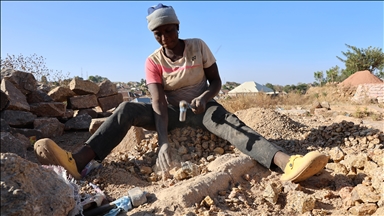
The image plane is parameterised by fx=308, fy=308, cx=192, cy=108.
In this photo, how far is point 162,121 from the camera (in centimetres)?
270

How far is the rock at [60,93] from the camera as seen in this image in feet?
19.2

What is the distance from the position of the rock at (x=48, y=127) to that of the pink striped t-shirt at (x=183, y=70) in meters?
2.64

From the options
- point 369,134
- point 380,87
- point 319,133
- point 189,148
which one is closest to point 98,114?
point 189,148

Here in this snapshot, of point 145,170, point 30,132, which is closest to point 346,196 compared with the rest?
point 145,170

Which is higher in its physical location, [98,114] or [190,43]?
[190,43]

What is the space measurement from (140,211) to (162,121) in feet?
3.57

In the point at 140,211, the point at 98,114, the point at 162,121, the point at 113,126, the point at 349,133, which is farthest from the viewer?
the point at 98,114

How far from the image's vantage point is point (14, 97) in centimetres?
473

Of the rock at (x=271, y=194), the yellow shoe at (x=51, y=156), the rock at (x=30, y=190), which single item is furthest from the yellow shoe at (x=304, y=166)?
the yellow shoe at (x=51, y=156)

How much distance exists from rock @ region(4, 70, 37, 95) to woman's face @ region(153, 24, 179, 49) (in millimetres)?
3552

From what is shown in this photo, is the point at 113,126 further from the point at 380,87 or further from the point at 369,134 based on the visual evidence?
the point at 380,87

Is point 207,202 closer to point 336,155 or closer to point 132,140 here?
point 336,155

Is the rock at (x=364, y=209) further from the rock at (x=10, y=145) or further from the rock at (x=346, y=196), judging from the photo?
the rock at (x=10, y=145)

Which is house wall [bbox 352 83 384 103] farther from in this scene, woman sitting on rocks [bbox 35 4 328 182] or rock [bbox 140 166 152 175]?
rock [bbox 140 166 152 175]
